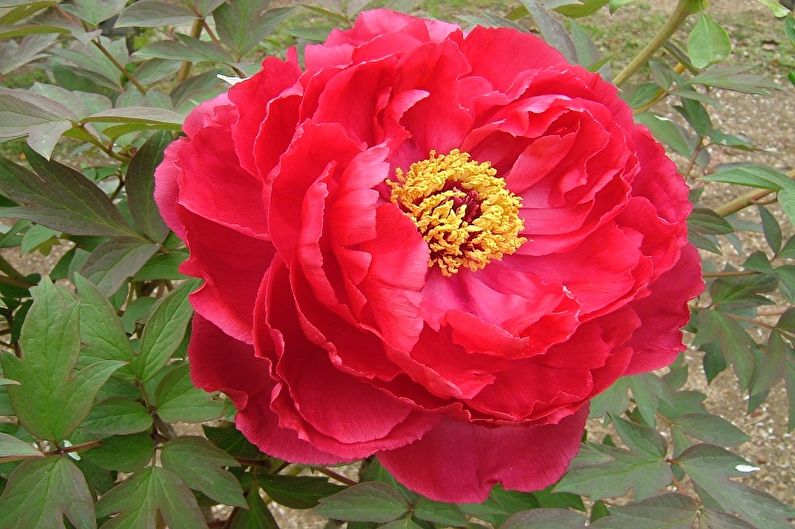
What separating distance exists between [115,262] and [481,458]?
45 cm

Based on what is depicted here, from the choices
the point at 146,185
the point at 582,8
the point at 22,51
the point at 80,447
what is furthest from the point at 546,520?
the point at 22,51

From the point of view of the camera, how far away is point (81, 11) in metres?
1.08

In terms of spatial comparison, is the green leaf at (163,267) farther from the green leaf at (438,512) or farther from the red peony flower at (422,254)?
the green leaf at (438,512)

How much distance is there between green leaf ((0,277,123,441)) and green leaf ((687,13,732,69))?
28.3 inches

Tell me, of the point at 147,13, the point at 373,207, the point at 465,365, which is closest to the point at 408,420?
the point at 465,365

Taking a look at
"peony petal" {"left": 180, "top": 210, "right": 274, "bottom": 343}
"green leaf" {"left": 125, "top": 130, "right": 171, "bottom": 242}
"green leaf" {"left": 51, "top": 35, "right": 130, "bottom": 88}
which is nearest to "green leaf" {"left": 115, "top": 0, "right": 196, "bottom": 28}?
"green leaf" {"left": 51, "top": 35, "right": 130, "bottom": 88}

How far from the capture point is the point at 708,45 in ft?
3.20

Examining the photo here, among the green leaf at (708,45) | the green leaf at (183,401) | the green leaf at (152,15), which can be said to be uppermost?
the green leaf at (708,45)

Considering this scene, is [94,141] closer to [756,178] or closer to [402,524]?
[402,524]

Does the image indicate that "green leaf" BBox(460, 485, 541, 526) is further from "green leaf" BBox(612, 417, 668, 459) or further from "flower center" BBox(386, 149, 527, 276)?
"flower center" BBox(386, 149, 527, 276)

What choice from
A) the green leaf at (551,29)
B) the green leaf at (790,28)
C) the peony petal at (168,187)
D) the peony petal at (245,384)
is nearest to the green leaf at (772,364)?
the green leaf at (790,28)

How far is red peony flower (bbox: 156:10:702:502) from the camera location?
0.69 meters

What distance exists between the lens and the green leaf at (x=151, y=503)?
75 centimetres

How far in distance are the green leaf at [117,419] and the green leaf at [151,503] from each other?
0.14 feet
